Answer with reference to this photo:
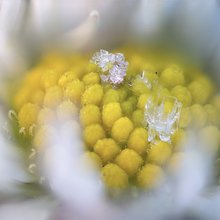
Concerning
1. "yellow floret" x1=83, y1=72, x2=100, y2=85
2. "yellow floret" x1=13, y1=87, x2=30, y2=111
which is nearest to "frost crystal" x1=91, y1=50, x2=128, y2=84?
"yellow floret" x1=83, y1=72, x2=100, y2=85

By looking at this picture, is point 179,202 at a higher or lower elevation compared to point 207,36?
lower

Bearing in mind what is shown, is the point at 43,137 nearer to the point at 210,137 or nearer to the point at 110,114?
the point at 110,114

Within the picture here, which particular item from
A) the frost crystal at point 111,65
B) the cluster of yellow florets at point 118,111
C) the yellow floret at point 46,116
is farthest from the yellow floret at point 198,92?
the yellow floret at point 46,116

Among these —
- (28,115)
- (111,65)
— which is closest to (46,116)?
(28,115)

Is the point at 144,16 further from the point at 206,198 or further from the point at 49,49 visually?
the point at 206,198

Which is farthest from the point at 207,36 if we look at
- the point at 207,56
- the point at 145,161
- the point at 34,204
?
the point at 34,204

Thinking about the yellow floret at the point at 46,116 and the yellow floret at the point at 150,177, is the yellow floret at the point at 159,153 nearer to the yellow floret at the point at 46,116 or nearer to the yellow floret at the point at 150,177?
the yellow floret at the point at 150,177

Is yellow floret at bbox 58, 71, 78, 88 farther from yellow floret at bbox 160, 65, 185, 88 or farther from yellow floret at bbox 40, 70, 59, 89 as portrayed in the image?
yellow floret at bbox 160, 65, 185, 88
